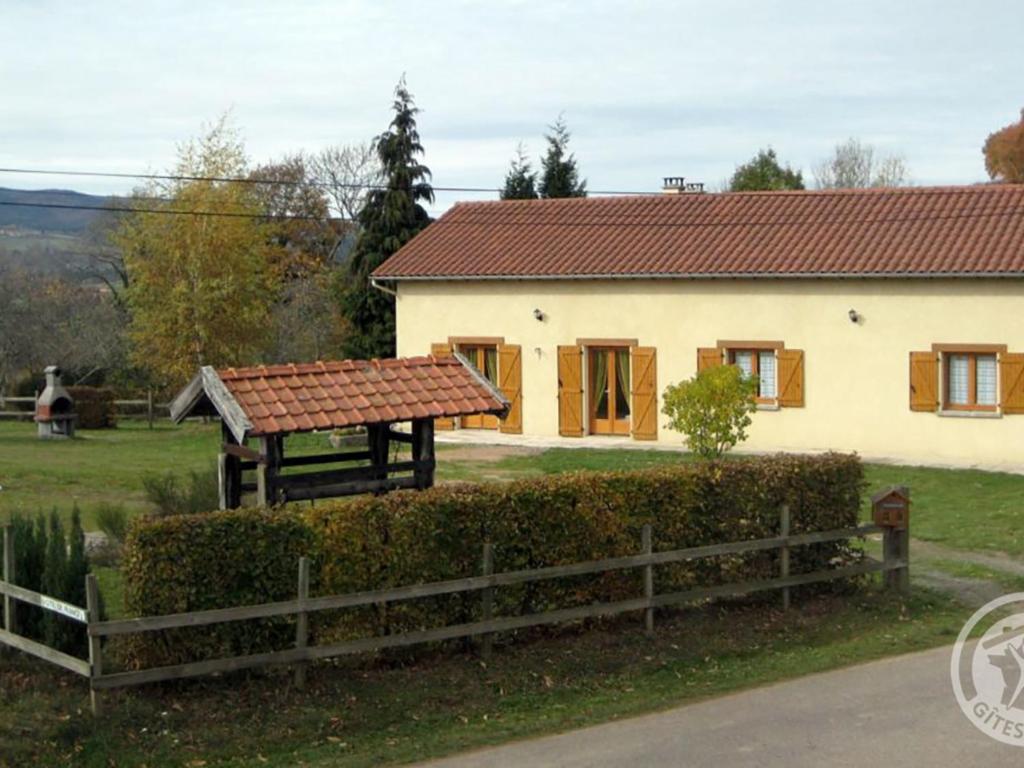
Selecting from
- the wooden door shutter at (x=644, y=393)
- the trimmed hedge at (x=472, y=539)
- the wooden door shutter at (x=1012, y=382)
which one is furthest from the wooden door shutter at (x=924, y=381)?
the trimmed hedge at (x=472, y=539)

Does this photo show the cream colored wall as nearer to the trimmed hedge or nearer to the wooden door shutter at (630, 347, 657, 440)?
the wooden door shutter at (630, 347, 657, 440)

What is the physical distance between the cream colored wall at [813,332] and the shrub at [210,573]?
16432 millimetres

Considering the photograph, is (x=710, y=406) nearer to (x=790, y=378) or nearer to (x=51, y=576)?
(x=51, y=576)

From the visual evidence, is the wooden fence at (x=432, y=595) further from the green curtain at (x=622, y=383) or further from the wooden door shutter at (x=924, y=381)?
the green curtain at (x=622, y=383)

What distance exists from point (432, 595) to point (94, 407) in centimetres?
2637

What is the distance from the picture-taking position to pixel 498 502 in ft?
37.0

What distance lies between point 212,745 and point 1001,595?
8.23m

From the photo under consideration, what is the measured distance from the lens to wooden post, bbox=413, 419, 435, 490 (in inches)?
521

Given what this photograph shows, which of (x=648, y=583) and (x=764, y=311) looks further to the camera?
(x=764, y=311)

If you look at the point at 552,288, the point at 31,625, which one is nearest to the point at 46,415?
the point at 552,288

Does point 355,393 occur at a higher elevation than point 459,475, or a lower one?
higher

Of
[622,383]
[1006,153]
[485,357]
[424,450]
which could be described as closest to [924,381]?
[622,383]

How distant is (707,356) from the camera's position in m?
26.3

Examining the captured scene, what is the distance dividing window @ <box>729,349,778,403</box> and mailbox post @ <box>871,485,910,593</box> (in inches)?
488
